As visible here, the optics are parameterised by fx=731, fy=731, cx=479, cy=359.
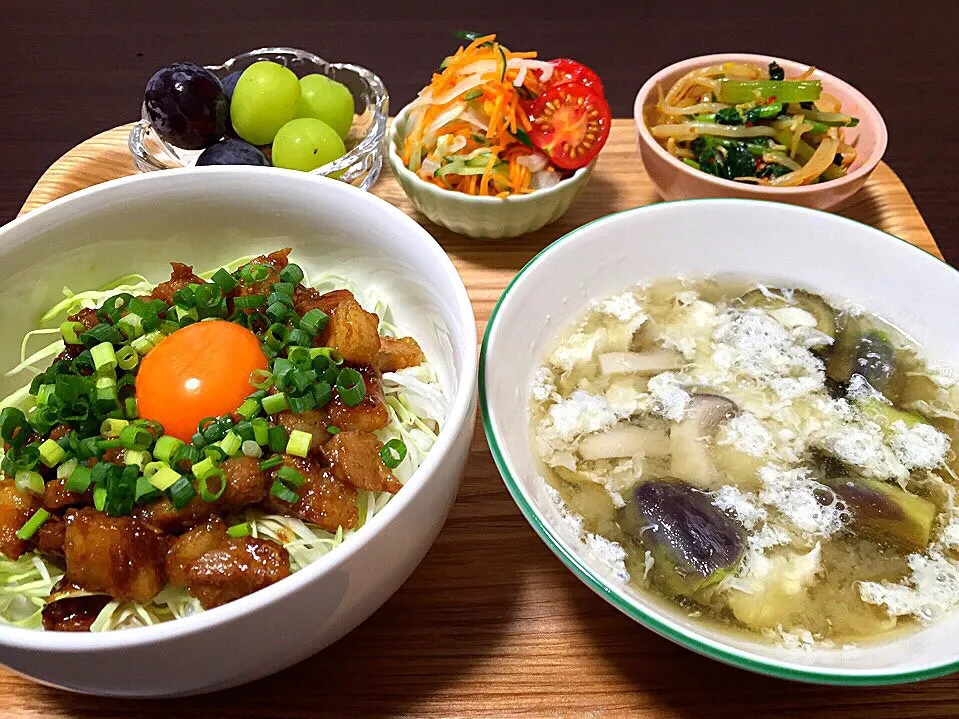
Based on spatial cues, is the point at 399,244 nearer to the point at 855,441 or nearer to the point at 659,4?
the point at 855,441

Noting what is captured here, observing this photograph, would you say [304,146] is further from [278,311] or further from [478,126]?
[278,311]

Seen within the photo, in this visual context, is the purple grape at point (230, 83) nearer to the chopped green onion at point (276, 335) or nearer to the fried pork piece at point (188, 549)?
the chopped green onion at point (276, 335)

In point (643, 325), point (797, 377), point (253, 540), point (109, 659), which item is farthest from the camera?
point (643, 325)

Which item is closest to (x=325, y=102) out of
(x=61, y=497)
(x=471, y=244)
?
(x=471, y=244)

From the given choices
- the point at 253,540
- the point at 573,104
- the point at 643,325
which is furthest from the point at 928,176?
the point at 253,540

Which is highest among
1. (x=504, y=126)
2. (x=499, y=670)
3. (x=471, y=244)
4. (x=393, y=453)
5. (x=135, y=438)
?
(x=504, y=126)

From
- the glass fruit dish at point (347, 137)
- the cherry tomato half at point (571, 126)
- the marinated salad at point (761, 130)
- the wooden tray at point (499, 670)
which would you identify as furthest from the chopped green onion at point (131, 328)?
the marinated salad at point (761, 130)

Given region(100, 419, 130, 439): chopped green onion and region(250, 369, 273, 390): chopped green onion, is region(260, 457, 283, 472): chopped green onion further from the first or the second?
region(100, 419, 130, 439): chopped green onion
